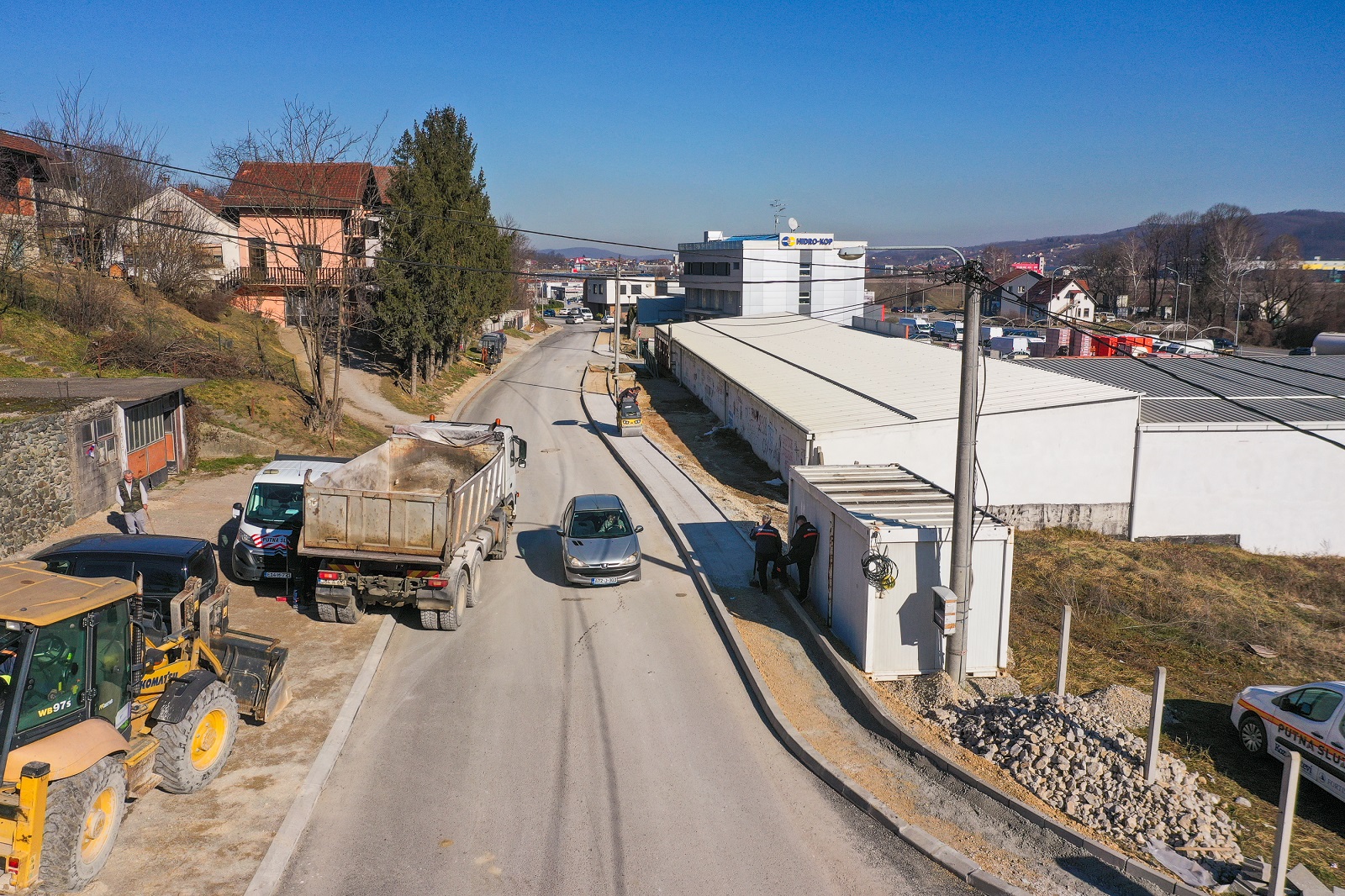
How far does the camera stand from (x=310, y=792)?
31.5 ft

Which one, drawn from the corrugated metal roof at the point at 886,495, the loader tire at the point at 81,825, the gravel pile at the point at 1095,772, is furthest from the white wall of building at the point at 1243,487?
the loader tire at the point at 81,825

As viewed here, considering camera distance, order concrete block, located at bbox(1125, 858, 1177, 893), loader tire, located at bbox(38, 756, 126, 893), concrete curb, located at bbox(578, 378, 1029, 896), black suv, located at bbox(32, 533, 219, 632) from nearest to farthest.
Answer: loader tire, located at bbox(38, 756, 126, 893) → concrete block, located at bbox(1125, 858, 1177, 893) → concrete curb, located at bbox(578, 378, 1029, 896) → black suv, located at bbox(32, 533, 219, 632)

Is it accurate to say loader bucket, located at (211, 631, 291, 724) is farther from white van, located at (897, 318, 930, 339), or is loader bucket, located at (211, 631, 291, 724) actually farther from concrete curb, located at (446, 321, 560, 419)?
white van, located at (897, 318, 930, 339)

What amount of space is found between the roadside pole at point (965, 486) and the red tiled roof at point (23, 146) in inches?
1565

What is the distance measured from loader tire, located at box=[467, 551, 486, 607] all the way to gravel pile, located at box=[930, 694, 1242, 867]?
322 inches

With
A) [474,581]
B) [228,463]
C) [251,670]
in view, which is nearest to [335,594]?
[474,581]

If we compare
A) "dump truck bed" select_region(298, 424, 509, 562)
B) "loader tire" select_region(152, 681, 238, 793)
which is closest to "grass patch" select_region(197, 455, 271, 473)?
"dump truck bed" select_region(298, 424, 509, 562)

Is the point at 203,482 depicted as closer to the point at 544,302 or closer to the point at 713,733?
the point at 713,733

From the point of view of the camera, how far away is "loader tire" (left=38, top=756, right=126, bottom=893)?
23.6ft

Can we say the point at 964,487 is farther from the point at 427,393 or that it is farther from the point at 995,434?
the point at 427,393

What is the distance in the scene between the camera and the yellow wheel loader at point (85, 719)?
7.01m

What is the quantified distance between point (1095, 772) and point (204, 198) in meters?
52.0

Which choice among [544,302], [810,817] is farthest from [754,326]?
[544,302]

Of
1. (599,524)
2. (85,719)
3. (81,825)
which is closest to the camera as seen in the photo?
(81,825)
